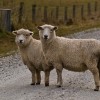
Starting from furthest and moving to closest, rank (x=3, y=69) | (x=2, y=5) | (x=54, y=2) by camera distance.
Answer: (x=54, y=2), (x=2, y=5), (x=3, y=69)

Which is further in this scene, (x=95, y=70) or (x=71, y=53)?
(x=71, y=53)

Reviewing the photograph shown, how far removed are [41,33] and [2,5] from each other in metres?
23.9

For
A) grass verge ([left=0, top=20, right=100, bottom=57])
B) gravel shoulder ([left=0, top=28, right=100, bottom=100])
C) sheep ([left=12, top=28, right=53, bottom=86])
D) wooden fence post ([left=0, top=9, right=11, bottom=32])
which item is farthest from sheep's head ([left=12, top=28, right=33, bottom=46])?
wooden fence post ([left=0, top=9, right=11, bottom=32])

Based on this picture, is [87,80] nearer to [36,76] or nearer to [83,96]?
[36,76]

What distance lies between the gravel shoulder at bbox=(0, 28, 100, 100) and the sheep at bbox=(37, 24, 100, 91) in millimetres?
454

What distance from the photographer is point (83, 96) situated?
1199 centimetres

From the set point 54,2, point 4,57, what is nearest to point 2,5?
point 54,2

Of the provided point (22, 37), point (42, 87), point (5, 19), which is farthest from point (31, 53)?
point (5, 19)

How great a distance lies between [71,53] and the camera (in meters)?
13.1

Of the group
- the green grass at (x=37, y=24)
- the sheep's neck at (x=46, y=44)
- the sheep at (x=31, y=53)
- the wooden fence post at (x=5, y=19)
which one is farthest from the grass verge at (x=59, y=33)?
the sheep's neck at (x=46, y=44)

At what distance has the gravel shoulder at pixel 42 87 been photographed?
12125 mm

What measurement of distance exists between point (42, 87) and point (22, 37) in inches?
57.3

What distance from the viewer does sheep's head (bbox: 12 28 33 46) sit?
13.8m

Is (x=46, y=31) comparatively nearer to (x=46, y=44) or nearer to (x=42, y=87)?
(x=46, y=44)
